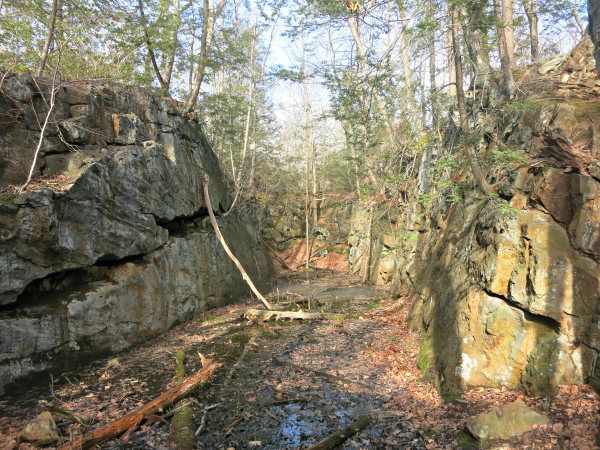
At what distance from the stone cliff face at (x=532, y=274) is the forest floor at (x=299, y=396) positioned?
386mm

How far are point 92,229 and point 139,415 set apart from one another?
4.95 meters

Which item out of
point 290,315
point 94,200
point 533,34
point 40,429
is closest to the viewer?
point 40,429

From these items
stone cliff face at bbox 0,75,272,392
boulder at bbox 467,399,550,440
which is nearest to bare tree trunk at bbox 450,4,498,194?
boulder at bbox 467,399,550,440

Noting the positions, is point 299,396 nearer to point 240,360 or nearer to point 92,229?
point 240,360

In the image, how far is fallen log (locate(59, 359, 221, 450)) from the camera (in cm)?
457

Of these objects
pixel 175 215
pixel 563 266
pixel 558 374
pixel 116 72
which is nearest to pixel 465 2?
pixel 563 266

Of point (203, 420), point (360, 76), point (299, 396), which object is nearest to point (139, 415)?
point (203, 420)

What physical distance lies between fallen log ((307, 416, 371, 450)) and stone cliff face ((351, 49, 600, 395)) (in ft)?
5.30

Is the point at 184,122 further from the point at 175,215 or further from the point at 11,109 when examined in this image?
the point at 11,109

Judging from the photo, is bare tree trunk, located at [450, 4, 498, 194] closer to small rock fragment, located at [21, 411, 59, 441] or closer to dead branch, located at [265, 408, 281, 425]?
dead branch, located at [265, 408, 281, 425]

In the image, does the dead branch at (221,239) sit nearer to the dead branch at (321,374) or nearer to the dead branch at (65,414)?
the dead branch at (321,374)

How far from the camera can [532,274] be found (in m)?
5.51

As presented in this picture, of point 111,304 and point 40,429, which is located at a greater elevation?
point 111,304

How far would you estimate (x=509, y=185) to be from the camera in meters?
6.88
